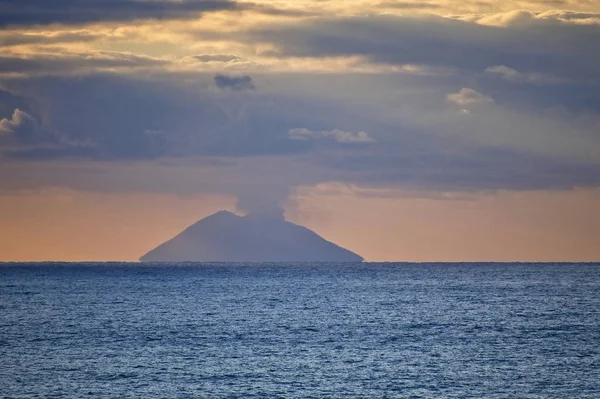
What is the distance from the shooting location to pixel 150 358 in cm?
10169

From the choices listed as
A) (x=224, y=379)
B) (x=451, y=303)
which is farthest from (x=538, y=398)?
(x=451, y=303)

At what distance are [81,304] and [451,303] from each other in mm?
72161

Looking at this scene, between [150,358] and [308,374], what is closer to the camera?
[308,374]

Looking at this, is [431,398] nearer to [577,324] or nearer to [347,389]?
[347,389]

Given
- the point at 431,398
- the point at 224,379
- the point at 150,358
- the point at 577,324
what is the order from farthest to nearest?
the point at 577,324 → the point at 150,358 → the point at 224,379 → the point at 431,398

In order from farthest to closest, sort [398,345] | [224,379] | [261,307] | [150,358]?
[261,307]
[398,345]
[150,358]
[224,379]

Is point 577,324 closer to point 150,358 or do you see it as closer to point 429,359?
point 429,359

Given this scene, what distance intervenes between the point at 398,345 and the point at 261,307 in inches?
2430

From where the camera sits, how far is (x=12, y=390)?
274 ft

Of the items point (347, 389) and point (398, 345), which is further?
point (398, 345)

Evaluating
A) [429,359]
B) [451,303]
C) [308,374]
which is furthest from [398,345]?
[451,303]

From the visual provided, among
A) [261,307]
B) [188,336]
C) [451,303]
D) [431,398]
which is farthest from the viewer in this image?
[451,303]

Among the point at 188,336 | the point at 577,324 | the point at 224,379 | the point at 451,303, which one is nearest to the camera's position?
the point at 224,379

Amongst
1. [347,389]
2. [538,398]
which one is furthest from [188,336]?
[538,398]
